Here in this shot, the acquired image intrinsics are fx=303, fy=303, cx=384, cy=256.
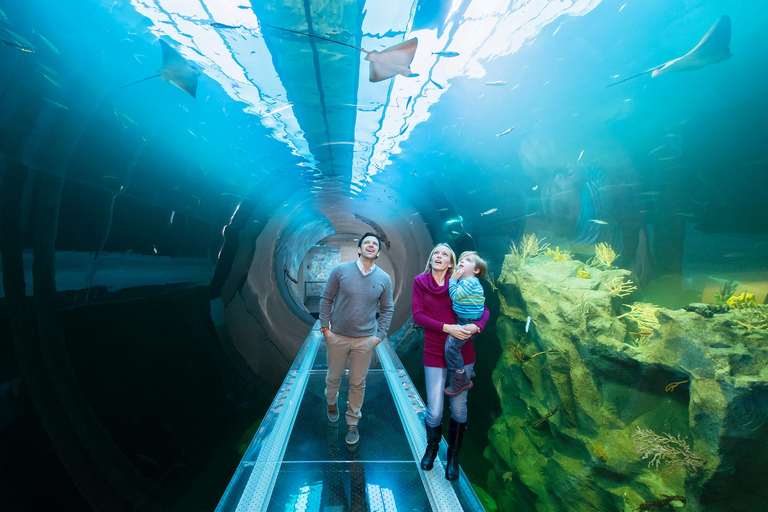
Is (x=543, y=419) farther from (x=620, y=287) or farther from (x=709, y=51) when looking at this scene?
(x=709, y=51)

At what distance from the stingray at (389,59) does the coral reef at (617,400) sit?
2685 mm

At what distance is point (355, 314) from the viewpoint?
283 cm

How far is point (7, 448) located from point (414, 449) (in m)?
2.63

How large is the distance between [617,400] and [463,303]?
1.79 m

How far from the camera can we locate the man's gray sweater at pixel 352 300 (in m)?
2.83

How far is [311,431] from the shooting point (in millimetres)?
3070

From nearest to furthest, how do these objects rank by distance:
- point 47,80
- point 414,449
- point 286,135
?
point 47,80, point 414,449, point 286,135

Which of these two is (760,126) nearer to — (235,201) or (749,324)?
(749,324)

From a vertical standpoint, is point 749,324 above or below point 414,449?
above

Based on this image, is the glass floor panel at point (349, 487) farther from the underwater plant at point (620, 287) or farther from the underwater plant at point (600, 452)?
the underwater plant at point (620, 287)

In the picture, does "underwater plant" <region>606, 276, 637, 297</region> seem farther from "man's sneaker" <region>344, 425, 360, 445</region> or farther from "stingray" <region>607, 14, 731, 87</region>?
"man's sneaker" <region>344, 425, 360, 445</region>

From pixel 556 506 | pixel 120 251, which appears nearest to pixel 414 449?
pixel 556 506

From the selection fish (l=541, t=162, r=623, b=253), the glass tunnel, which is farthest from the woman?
fish (l=541, t=162, r=623, b=253)

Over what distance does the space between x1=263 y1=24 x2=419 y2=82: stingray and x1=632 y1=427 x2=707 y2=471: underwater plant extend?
11.8 ft
